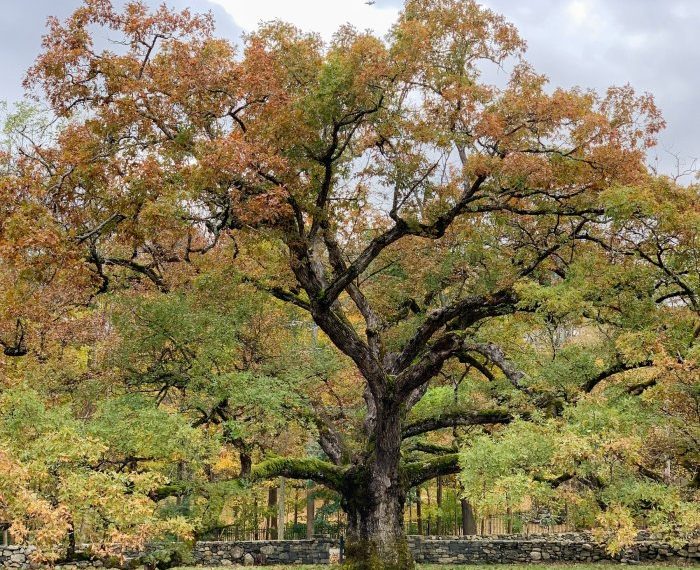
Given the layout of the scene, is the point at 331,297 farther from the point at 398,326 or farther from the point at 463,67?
the point at 463,67

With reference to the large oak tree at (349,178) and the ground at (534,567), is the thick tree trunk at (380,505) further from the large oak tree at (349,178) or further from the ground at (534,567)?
the ground at (534,567)

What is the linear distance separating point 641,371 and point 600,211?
125 inches

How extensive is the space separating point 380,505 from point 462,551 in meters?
7.70

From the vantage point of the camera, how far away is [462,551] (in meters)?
19.0

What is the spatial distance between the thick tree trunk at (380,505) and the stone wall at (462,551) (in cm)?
694

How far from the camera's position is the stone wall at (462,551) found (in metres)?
18.1

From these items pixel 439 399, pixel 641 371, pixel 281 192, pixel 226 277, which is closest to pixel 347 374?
pixel 439 399

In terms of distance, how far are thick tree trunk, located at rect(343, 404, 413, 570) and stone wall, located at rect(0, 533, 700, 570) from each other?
22.8ft

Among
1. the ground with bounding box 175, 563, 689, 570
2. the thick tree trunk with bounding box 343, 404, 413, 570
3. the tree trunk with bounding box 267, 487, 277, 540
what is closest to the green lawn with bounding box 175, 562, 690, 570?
the ground with bounding box 175, 563, 689, 570

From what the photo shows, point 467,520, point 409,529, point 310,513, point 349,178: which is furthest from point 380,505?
point 409,529

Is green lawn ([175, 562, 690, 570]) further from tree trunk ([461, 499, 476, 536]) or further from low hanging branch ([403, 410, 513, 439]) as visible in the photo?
tree trunk ([461, 499, 476, 536])

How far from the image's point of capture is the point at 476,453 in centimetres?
788

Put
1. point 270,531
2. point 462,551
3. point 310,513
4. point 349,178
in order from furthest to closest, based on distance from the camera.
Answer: point 270,531
point 310,513
point 462,551
point 349,178

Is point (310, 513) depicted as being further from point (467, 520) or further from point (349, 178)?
point (349, 178)
